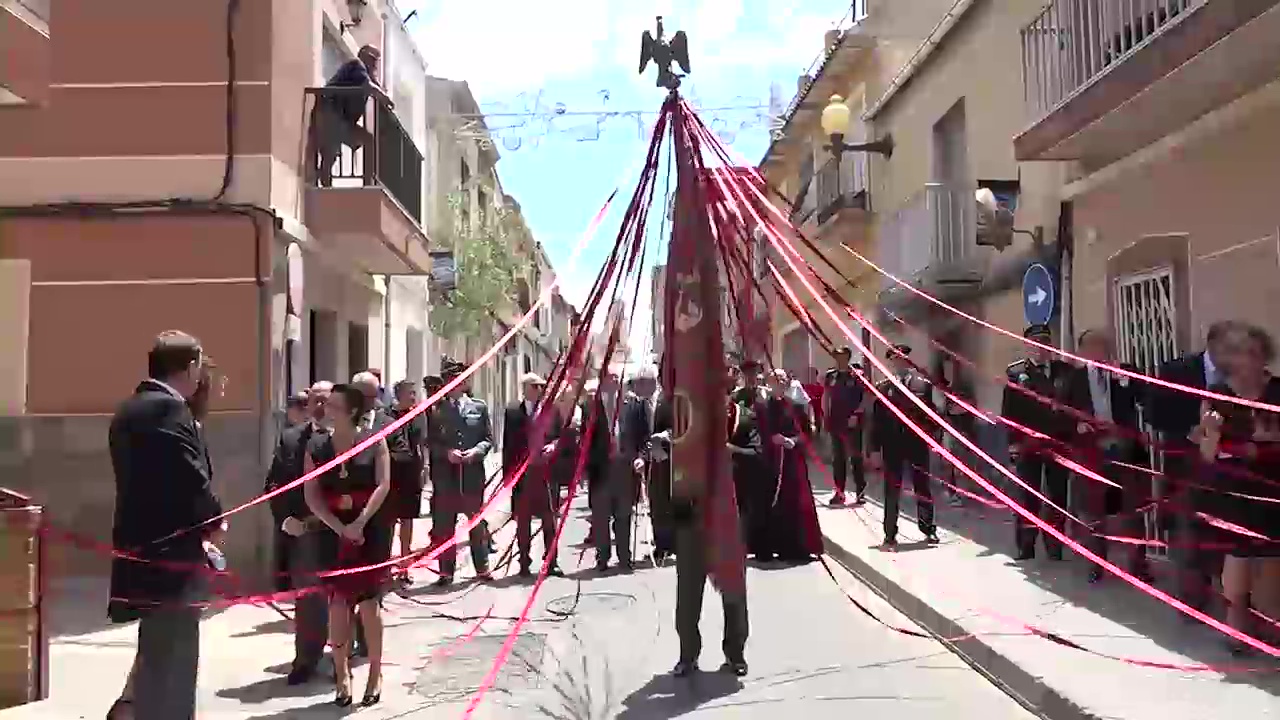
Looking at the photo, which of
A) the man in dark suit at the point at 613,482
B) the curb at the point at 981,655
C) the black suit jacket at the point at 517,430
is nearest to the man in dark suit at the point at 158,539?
the curb at the point at 981,655

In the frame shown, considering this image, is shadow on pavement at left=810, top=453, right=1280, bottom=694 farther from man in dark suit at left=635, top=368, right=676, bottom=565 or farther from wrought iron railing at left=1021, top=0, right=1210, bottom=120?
wrought iron railing at left=1021, top=0, right=1210, bottom=120

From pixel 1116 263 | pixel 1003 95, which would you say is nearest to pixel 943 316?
pixel 1003 95

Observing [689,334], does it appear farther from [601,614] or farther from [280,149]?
[280,149]

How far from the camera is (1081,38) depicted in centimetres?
960

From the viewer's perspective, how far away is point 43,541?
18.6 ft

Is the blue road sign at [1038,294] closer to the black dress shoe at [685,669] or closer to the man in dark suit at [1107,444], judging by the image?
the man in dark suit at [1107,444]

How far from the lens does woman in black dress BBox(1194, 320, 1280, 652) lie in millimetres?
5766

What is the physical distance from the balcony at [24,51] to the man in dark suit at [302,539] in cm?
395

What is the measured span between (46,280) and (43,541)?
14.8 feet

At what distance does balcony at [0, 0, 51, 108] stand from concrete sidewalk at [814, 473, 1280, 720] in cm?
772

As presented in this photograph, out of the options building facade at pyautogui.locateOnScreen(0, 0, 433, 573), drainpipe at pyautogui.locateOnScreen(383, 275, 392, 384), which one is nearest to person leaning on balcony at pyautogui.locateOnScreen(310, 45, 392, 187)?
building facade at pyautogui.locateOnScreen(0, 0, 433, 573)

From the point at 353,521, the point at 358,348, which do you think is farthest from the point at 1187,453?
the point at 358,348

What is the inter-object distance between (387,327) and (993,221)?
315 inches

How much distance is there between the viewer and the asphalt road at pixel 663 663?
18.7 ft
